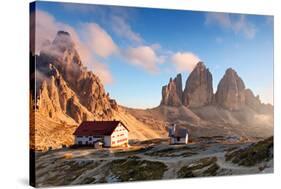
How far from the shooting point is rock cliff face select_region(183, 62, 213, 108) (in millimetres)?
15500

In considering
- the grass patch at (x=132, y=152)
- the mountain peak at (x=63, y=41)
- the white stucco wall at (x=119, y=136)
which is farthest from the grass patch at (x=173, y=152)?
the mountain peak at (x=63, y=41)

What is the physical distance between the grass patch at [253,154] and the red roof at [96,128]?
105 inches

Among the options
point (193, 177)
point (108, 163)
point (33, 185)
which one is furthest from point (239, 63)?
point (33, 185)

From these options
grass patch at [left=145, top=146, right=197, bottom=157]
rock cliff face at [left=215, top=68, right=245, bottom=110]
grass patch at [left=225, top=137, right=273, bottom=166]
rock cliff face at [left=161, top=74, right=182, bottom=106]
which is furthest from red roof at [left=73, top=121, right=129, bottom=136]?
grass patch at [left=225, top=137, right=273, bottom=166]

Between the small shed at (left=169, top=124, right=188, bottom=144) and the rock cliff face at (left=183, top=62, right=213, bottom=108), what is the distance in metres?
0.60

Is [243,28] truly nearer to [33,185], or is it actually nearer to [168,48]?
[168,48]

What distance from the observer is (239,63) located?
15914mm

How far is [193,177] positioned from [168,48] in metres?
2.71

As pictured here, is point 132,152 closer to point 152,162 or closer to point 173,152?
point 152,162

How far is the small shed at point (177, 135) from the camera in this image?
50.2 feet

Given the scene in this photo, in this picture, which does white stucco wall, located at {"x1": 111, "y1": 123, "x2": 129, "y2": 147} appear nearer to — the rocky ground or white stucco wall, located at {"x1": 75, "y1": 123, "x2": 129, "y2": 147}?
white stucco wall, located at {"x1": 75, "y1": 123, "x2": 129, "y2": 147}

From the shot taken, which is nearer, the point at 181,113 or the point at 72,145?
the point at 72,145

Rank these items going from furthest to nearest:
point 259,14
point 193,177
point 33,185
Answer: point 259,14
point 193,177
point 33,185

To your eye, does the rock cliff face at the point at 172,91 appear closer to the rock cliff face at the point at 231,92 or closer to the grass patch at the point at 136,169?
the rock cliff face at the point at 231,92
